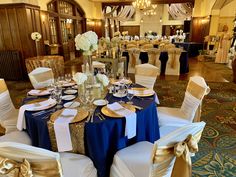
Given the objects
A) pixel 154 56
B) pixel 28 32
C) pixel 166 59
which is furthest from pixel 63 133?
pixel 166 59

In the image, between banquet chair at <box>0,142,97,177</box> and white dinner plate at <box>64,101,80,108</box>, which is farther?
white dinner plate at <box>64,101,80,108</box>

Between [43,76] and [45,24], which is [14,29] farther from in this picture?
[43,76]

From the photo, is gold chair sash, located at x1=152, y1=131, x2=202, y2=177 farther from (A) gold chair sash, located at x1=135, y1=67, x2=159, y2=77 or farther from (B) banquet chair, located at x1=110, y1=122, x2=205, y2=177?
(A) gold chair sash, located at x1=135, y1=67, x2=159, y2=77

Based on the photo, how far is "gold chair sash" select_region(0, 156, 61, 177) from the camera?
110 cm

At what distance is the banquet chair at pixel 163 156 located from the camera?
124cm

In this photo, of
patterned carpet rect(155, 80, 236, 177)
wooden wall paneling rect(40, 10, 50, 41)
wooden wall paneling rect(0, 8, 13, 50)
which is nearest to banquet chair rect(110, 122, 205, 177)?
patterned carpet rect(155, 80, 236, 177)

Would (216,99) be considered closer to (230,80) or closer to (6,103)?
(230,80)

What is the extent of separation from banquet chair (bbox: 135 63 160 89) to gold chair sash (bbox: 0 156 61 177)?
2.27m

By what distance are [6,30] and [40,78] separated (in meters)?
4.69

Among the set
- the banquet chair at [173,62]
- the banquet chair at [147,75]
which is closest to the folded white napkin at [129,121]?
the banquet chair at [147,75]

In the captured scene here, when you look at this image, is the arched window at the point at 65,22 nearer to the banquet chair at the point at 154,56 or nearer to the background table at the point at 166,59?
the background table at the point at 166,59

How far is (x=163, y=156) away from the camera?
4.13ft

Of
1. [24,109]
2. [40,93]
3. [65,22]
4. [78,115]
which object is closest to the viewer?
[78,115]

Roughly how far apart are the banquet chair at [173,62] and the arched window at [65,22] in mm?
5408
